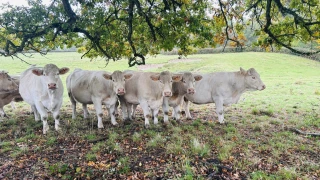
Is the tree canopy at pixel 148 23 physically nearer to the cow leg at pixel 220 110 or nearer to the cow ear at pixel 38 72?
the cow ear at pixel 38 72

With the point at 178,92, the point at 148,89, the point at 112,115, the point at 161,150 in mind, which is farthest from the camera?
the point at 178,92

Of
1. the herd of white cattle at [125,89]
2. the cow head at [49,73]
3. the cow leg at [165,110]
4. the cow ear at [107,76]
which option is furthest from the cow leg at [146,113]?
the cow head at [49,73]

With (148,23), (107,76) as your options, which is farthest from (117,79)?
(148,23)

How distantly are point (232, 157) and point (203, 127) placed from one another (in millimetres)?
2734

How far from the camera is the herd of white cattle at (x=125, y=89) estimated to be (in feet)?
27.2

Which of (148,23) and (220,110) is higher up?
(148,23)

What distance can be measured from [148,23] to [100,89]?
325cm

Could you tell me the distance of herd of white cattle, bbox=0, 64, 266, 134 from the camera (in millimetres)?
8305

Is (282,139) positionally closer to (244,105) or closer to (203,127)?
(203,127)

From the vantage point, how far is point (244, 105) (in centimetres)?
1423

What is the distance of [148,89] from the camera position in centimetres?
909

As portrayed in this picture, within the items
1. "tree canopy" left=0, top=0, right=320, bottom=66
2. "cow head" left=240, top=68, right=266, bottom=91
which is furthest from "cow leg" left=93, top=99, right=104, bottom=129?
"cow head" left=240, top=68, right=266, bottom=91

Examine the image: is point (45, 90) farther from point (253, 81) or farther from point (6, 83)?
point (253, 81)

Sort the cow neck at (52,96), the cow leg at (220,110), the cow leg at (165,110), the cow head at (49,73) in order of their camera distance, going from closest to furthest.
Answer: the cow head at (49,73) → the cow neck at (52,96) → the cow leg at (165,110) → the cow leg at (220,110)
